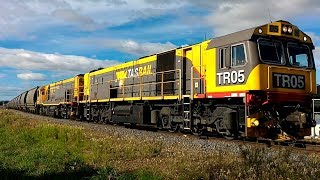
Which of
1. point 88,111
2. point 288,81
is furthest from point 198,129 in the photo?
point 88,111

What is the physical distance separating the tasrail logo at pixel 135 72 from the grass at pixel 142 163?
7.38m

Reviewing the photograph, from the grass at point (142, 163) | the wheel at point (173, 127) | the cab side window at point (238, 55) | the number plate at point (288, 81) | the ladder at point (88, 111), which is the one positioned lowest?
the grass at point (142, 163)

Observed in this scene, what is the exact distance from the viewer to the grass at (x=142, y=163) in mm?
5957

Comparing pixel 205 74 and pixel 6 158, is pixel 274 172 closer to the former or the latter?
pixel 6 158

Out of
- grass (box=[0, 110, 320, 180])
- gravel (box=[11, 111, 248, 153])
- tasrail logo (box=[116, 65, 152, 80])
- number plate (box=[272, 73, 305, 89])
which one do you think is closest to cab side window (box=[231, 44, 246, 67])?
number plate (box=[272, 73, 305, 89])

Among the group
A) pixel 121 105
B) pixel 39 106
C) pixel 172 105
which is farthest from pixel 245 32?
pixel 39 106

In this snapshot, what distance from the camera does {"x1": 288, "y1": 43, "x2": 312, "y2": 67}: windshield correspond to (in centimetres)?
1247

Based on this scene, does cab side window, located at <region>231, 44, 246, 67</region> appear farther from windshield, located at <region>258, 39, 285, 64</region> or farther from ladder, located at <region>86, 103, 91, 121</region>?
ladder, located at <region>86, 103, 91, 121</region>

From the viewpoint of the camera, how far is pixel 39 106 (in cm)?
4522

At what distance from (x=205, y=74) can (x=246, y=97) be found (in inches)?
102

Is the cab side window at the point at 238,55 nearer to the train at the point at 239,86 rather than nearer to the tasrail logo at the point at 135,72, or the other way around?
the train at the point at 239,86

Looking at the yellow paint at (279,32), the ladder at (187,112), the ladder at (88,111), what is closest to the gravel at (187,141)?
the ladder at (187,112)

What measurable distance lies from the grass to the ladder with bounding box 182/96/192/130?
3805 mm

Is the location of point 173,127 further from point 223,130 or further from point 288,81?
point 288,81
